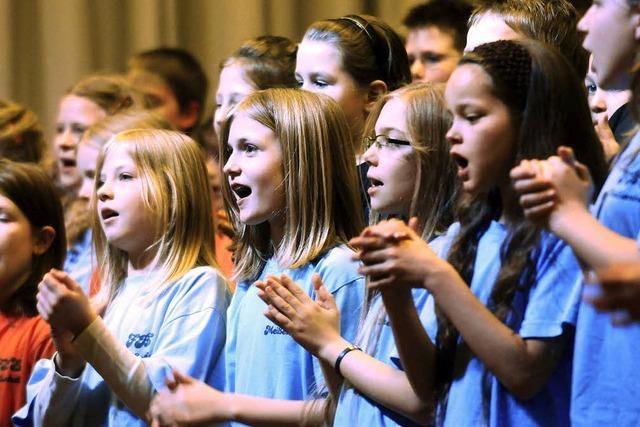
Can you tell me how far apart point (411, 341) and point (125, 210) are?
1038mm

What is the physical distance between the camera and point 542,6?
2529mm

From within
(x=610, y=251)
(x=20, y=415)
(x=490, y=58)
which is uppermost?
(x=490, y=58)

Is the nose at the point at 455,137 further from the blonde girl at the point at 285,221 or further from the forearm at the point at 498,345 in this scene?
the blonde girl at the point at 285,221

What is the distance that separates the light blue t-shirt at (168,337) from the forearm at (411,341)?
737 mm

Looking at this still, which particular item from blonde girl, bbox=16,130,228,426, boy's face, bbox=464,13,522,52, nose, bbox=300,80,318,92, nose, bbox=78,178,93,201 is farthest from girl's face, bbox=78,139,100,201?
boy's face, bbox=464,13,522,52

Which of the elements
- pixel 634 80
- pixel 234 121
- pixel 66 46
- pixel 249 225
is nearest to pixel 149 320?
pixel 249 225

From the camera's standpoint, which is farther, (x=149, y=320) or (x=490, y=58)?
(x=149, y=320)

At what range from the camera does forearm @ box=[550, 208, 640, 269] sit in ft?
5.16

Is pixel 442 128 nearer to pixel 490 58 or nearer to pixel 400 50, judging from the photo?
pixel 490 58

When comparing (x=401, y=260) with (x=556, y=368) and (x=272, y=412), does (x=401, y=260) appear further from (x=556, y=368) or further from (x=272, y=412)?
(x=272, y=412)

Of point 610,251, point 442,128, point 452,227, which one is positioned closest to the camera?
point 610,251

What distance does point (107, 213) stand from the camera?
109 inches

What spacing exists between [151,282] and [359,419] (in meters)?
0.78

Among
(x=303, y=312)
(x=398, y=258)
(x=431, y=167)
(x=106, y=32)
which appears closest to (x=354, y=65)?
(x=431, y=167)
